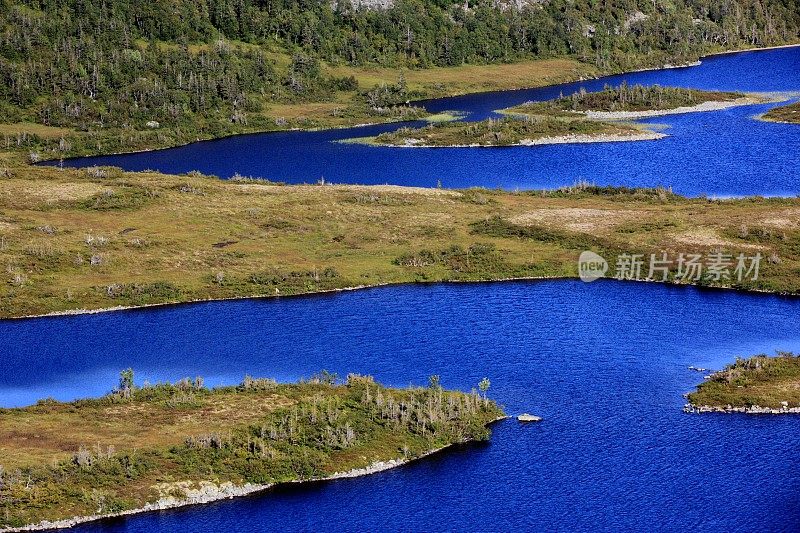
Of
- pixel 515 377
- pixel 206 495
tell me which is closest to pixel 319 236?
pixel 515 377

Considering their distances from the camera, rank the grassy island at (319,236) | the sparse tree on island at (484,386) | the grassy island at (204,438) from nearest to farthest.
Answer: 1. the grassy island at (204,438)
2. the sparse tree on island at (484,386)
3. the grassy island at (319,236)

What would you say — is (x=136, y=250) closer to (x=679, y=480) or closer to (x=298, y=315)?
(x=298, y=315)

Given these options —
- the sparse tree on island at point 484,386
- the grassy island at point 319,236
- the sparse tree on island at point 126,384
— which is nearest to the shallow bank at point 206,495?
the sparse tree on island at point 484,386

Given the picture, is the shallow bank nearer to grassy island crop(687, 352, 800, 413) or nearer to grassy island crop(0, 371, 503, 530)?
grassy island crop(0, 371, 503, 530)

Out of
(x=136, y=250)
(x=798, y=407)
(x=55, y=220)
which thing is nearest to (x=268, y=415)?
(x=798, y=407)

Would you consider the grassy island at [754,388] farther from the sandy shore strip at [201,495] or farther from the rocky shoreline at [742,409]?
the sandy shore strip at [201,495]
